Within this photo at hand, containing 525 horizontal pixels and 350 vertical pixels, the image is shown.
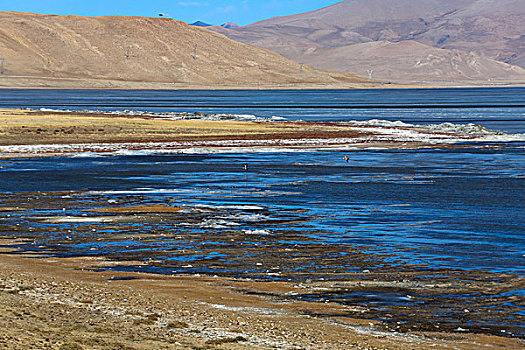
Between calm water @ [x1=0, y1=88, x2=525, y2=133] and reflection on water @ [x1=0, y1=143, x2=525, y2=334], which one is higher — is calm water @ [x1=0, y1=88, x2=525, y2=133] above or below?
above

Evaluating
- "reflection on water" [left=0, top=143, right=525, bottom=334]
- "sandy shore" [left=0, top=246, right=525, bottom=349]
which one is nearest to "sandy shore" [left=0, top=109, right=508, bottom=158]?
"reflection on water" [left=0, top=143, right=525, bottom=334]

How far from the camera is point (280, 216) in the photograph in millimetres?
19844

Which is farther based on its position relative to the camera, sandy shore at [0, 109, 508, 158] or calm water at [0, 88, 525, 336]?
sandy shore at [0, 109, 508, 158]

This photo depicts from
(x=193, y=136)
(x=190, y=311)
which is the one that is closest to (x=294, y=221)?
(x=190, y=311)

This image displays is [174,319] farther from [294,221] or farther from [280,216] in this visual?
[280,216]

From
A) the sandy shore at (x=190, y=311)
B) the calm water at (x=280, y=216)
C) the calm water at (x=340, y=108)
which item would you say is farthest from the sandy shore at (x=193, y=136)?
the sandy shore at (x=190, y=311)

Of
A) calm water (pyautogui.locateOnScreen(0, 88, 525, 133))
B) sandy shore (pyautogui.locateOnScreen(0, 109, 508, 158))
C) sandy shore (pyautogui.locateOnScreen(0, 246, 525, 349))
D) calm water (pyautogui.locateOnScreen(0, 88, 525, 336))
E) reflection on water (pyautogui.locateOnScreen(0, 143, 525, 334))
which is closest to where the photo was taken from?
sandy shore (pyautogui.locateOnScreen(0, 246, 525, 349))

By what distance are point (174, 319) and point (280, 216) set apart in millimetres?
9910

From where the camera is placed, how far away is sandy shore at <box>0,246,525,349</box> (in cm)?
902

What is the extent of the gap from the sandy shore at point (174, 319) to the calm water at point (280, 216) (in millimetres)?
1114

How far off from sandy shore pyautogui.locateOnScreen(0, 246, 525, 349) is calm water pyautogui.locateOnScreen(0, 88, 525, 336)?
1114 mm

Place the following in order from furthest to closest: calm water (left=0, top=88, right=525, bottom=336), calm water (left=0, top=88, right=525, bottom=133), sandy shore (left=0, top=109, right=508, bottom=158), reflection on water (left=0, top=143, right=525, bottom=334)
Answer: calm water (left=0, top=88, right=525, bottom=133) → sandy shore (left=0, top=109, right=508, bottom=158) → calm water (left=0, top=88, right=525, bottom=336) → reflection on water (left=0, top=143, right=525, bottom=334)

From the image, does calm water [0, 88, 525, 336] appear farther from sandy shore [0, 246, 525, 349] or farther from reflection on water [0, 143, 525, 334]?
sandy shore [0, 246, 525, 349]

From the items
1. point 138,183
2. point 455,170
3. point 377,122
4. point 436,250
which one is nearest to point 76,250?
point 436,250
